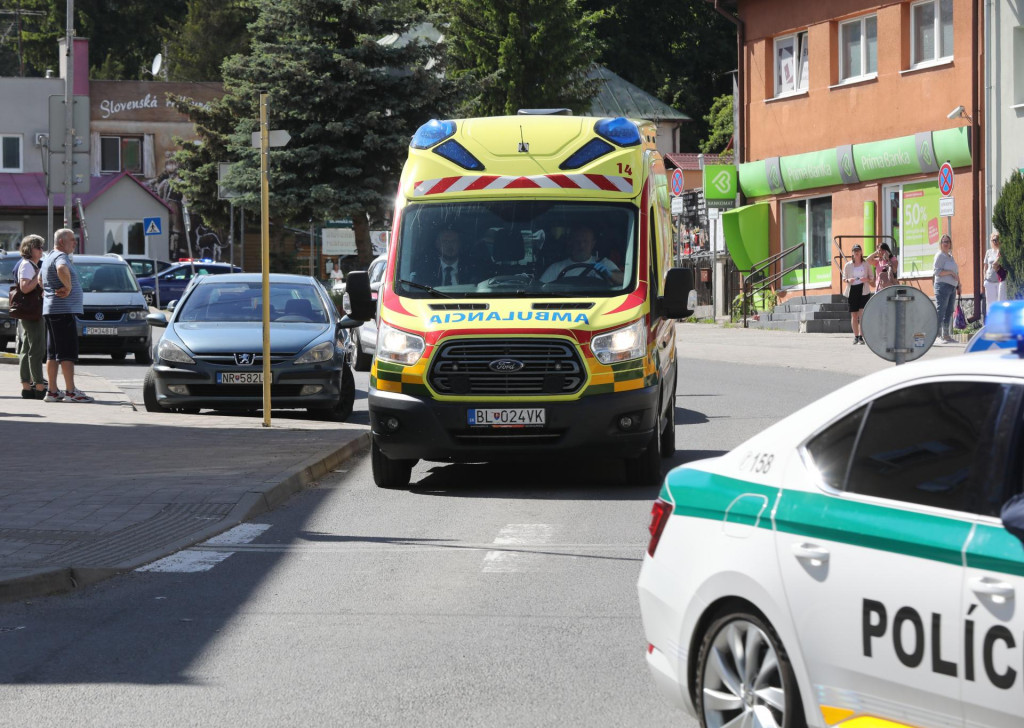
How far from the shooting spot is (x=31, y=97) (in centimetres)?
6919

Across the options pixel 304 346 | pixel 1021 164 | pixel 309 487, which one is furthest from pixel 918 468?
pixel 1021 164

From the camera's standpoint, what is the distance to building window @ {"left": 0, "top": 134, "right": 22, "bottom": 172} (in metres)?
68.9

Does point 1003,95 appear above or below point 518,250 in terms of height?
above

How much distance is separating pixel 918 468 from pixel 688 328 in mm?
36636

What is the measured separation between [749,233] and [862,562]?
39059 millimetres

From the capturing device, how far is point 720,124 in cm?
7494

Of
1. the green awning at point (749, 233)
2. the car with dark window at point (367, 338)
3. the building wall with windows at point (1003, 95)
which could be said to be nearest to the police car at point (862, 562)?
the car with dark window at point (367, 338)

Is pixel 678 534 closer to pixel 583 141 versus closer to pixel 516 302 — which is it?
pixel 516 302

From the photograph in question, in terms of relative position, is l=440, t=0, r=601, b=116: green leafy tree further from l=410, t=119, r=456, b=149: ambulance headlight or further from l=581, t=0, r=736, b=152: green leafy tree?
l=410, t=119, r=456, b=149: ambulance headlight

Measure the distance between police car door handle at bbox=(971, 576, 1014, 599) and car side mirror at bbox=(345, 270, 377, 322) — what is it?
360 inches

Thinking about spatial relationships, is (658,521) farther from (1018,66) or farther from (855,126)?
(855,126)

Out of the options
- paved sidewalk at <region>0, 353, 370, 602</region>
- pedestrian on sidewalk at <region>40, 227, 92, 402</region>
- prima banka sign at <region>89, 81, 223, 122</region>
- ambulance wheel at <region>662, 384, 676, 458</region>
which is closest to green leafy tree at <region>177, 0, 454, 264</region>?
prima banka sign at <region>89, 81, 223, 122</region>

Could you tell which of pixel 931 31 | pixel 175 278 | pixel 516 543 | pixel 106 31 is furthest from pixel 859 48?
pixel 106 31

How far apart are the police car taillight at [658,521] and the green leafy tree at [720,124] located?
69.2 meters
